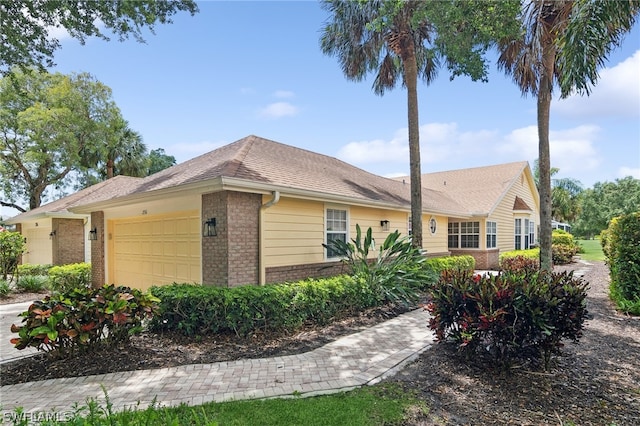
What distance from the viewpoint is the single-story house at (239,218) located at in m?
7.69

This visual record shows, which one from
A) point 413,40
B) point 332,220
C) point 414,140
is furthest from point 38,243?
point 413,40

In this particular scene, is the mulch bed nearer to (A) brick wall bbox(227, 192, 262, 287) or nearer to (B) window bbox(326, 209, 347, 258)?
(A) brick wall bbox(227, 192, 262, 287)

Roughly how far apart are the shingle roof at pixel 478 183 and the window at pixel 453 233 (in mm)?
1233

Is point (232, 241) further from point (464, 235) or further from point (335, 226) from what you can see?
point (464, 235)

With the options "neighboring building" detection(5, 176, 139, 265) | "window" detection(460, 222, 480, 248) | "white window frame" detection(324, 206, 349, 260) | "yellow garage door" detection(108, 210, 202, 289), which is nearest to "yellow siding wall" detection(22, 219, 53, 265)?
"neighboring building" detection(5, 176, 139, 265)

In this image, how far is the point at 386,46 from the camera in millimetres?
11906

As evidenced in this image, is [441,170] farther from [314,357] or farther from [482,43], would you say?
[314,357]

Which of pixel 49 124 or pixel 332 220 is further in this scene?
pixel 49 124

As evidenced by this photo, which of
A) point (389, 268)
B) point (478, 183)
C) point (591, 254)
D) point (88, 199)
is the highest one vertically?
point (478, 183)

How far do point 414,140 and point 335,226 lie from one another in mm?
4100

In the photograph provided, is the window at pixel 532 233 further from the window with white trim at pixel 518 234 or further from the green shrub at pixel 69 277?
the green shrub at pixel 69 277

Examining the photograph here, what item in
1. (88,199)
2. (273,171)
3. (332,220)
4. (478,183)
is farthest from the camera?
(478,183)

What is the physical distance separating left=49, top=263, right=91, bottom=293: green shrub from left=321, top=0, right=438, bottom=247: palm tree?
12113 millimetres

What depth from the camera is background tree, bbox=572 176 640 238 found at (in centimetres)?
3903
